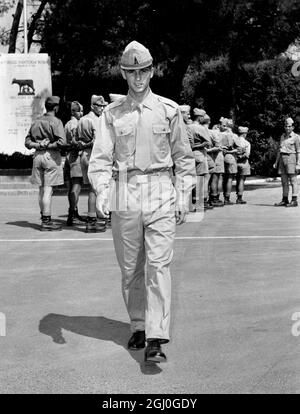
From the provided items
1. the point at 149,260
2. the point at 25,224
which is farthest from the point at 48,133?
the point at 149,260

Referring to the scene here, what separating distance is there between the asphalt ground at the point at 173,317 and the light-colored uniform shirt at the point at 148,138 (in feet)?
3.71

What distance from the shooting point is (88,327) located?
22.3 feet

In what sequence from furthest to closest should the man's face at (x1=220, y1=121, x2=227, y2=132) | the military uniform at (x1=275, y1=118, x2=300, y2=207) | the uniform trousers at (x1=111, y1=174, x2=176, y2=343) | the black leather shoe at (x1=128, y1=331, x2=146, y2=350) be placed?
the man's face at (x1=220, y1=121, x2=227, y2=132) → the military uniform at (x1=275, y1=118, x2=300, y2=207) → the black leather shoe at (x1=128, y1=331, x2=146, y2=350) → the uniform trousers at (x1=111, y1=174, x2=176, y2=343)

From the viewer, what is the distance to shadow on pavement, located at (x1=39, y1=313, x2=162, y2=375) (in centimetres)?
645

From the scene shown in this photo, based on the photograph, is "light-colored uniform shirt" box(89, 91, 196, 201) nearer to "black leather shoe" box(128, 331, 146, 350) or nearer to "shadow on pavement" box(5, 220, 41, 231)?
"black leather shoe" box(128, 331, 146, 350)

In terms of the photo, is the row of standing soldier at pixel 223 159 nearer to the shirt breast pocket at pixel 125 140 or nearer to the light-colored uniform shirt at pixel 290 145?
the light-colored uniform shirt at pixel 290 145

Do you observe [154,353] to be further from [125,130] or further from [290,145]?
[290,145]

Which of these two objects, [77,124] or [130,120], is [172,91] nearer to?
[77,124]

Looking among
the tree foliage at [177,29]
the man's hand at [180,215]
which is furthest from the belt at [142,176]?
the tree foliage at [177,29]

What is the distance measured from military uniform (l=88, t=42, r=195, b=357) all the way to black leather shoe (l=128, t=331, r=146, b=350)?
235 millimetres

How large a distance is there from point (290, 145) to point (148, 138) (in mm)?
12143

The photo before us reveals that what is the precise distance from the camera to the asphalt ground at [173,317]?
17.7 feet

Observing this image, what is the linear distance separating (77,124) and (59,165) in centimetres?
64

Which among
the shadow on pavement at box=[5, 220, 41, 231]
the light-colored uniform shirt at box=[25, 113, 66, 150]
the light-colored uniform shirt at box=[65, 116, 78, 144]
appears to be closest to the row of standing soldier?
the light-colored uniform shirt at box=[65, 116, 78, 144]
